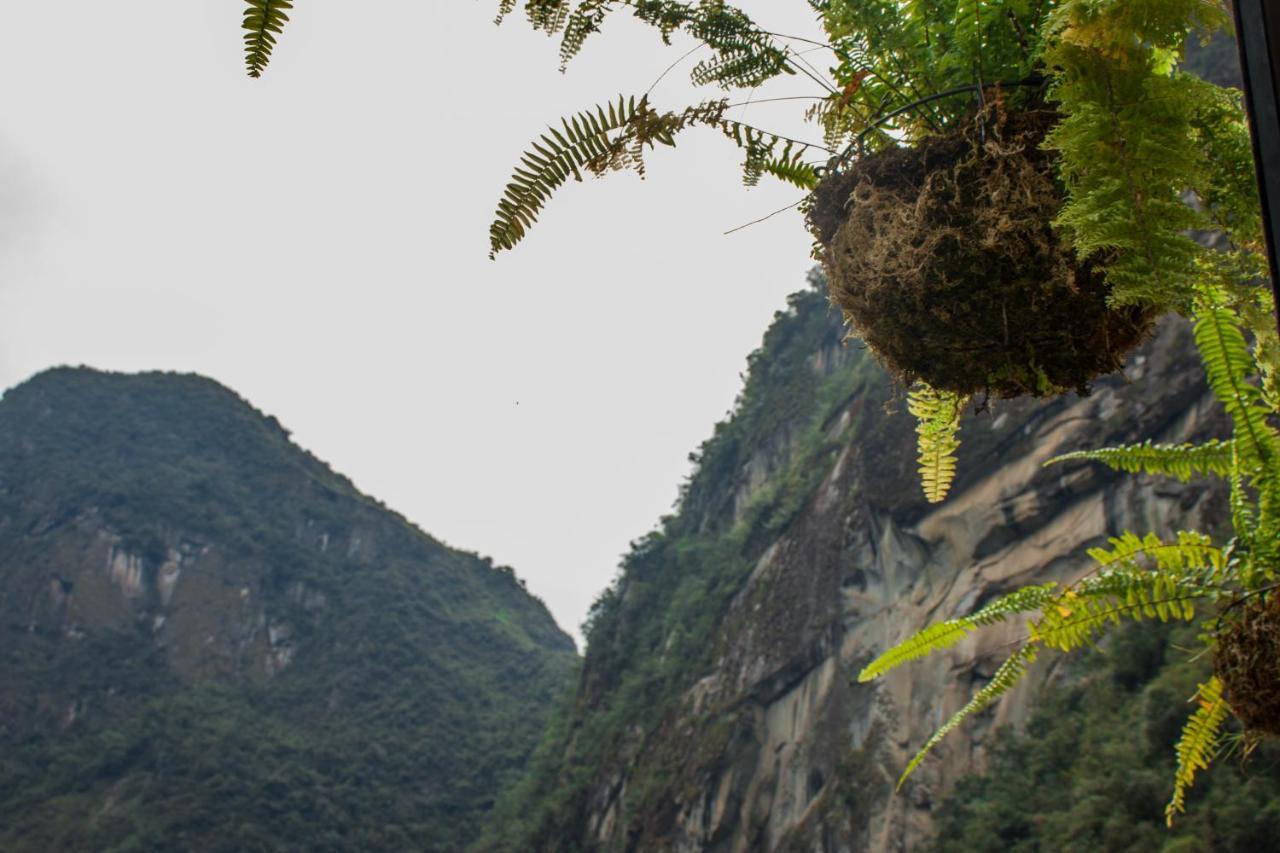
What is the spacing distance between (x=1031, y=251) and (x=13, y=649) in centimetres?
6984

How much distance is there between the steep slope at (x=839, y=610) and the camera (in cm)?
1627

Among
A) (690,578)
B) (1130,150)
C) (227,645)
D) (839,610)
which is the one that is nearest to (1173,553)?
(1130,150)

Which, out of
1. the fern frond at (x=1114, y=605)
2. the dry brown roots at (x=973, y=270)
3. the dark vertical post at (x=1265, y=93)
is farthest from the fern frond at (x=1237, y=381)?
the dark vertical post at (x=1265, y=93)

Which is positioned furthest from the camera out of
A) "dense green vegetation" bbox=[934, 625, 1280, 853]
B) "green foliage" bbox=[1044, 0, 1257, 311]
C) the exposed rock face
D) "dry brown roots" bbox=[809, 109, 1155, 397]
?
the exposed rock face

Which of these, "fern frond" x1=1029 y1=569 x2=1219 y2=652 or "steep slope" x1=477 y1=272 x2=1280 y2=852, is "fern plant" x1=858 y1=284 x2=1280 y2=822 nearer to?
"fern frond" x1=1029 y1=569 x2=1219 y2=652

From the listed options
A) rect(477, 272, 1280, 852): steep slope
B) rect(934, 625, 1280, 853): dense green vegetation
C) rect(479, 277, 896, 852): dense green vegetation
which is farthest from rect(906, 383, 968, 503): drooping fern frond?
rect(479, 277, 896, 852): dense green vegetation

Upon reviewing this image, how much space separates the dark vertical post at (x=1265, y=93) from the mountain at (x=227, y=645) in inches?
2002

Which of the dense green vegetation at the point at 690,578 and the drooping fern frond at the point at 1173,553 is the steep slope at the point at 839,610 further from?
the drooping fern frond at the point at 1173,553

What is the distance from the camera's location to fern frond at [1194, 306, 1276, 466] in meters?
2.54

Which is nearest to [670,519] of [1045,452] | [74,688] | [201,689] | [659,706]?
[659,706]

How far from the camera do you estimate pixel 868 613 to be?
2045cm

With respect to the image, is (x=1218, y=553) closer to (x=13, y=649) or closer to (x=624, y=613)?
(x=624, y=613)

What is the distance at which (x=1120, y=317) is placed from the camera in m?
1.61

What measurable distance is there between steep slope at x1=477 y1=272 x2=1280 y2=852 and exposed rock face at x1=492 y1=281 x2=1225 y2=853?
45mm
